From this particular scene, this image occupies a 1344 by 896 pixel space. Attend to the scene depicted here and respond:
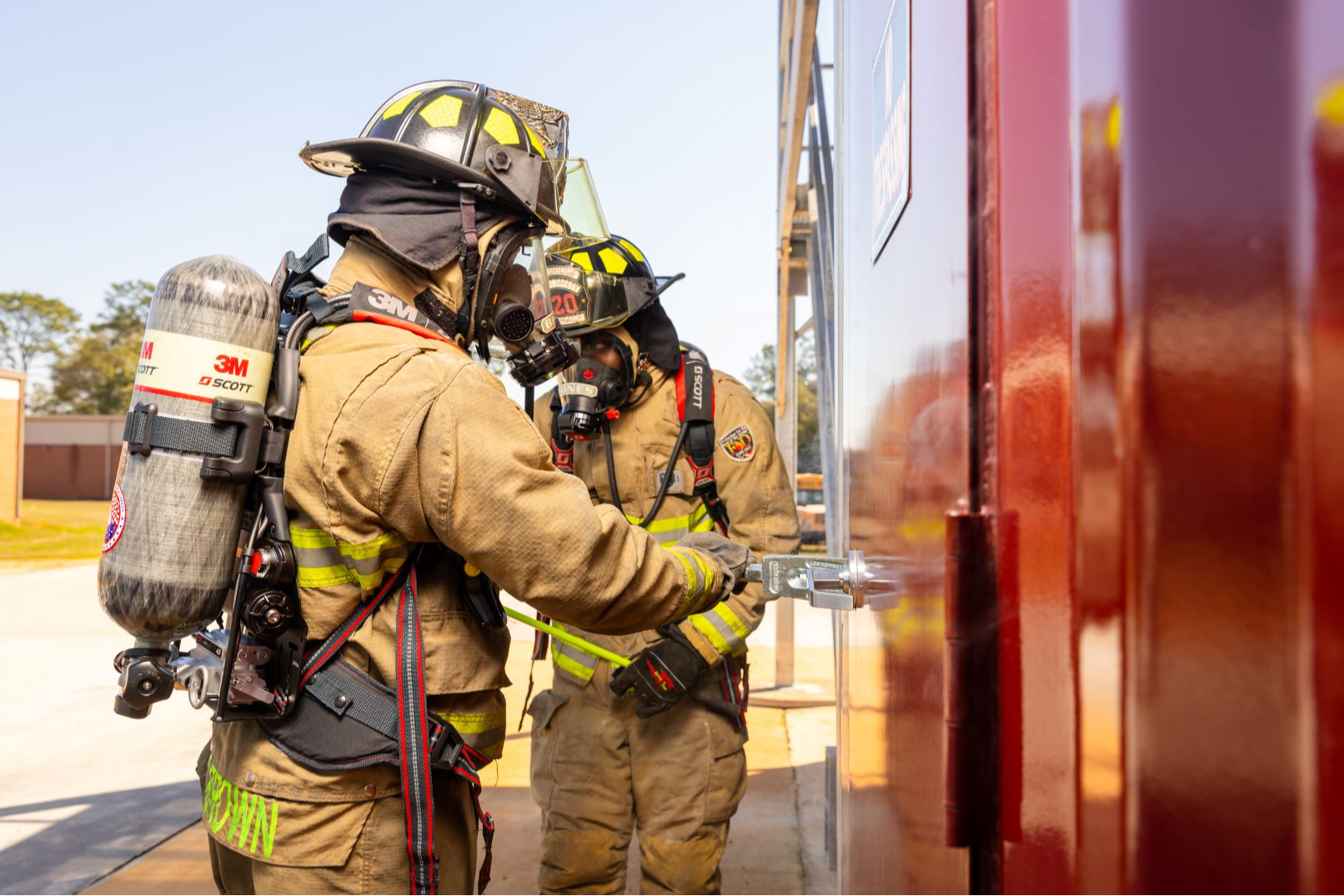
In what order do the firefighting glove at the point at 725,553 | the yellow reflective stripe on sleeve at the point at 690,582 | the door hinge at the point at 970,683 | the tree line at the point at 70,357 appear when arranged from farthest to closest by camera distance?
the tree line at the point at 70,357 → the firefighting glove at the point at 725,553 → the yellow reflective stripe on sleeve at the point at 690,582 → the door hinge at the point at 970,683

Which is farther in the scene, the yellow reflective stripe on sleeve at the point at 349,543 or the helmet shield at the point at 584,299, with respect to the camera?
the helmet shield at the point at 584,299

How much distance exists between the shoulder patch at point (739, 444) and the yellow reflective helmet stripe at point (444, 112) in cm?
138

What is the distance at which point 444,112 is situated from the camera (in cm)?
210

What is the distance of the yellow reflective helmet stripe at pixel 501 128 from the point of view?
2131mm

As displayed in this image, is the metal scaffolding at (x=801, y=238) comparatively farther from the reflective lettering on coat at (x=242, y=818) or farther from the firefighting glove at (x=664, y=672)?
the reflective lettering on coat at (x=242, y=818)

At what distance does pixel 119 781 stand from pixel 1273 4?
5.60 metres

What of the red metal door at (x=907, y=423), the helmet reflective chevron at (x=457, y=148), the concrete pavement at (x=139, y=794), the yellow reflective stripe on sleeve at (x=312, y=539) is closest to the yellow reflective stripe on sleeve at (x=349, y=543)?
the yellow reflective stripe on sleeve at (x=312, y=539)

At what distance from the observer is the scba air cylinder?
1617 mm

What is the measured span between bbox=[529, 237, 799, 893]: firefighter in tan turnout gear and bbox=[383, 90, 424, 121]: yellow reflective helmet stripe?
1015 mm

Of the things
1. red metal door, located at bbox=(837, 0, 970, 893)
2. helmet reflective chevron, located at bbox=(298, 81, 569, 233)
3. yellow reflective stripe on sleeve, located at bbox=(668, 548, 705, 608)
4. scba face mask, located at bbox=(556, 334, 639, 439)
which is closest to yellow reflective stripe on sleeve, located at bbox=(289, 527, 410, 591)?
yellow reflective stripe on sleeve, located at bbox=(668, 548, 705, 608)

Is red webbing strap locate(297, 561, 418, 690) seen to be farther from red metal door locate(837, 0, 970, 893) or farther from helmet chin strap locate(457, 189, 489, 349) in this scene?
red metal door locate(837, 0, 970, 893)

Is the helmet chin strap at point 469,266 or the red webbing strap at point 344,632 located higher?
the helmet chin strap at point 469,266

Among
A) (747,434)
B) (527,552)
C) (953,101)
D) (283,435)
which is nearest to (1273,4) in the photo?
(953,101)

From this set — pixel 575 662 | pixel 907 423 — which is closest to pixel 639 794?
pixel 575 662
